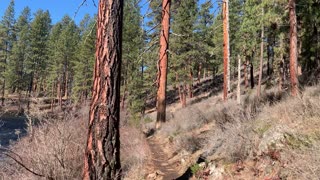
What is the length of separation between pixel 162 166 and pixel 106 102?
4.72 metres

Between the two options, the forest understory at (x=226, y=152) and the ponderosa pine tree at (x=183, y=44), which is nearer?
the forest understory at (x=226, y=152)

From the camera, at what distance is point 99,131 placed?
15.5 feet

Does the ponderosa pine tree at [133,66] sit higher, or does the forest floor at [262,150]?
the ponderosa pine tree at [133,66]

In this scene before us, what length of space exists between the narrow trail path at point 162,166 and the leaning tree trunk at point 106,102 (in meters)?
3.19

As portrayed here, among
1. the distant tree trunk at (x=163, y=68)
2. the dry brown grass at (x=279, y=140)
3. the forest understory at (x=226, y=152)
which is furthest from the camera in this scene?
the distant tree trunk at (x=163, y=68)

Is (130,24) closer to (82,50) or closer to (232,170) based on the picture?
(82,50)

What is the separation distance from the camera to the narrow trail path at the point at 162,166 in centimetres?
791

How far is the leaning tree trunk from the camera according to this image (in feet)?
15.4

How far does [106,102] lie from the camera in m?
4.81

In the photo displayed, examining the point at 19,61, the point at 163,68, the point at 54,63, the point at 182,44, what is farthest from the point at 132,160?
the point at 19,61

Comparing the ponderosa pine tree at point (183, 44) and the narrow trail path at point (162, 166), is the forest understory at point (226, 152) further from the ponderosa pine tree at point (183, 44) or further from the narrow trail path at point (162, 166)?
the ponderosa pine tree at point (183, 44)

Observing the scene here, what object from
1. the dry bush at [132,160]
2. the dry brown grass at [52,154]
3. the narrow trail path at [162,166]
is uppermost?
the dry brown grass at [52,154]

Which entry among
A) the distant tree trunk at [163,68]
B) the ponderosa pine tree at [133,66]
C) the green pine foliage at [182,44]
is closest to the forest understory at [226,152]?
the distant tree trunk at [163,68]

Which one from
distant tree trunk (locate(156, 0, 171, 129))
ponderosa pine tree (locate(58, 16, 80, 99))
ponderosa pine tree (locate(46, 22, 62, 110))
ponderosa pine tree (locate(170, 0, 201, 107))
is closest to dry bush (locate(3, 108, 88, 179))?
distant tree trunk (locate(156, 0, 171, 129))
